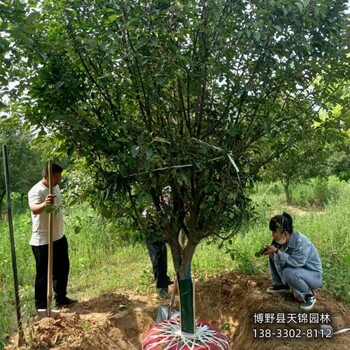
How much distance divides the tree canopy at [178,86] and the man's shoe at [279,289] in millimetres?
1650

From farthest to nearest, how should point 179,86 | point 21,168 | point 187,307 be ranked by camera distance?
point 21,168 < point 187,307 < point 179,86

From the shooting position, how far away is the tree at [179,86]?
1.90 meters

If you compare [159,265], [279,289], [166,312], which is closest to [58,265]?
[159,265]

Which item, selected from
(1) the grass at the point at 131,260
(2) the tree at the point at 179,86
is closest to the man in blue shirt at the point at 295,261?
(1) the grass at the point at 131,260

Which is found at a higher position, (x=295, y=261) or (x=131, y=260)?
(x=295, y=261)

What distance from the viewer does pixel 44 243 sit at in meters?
3.75

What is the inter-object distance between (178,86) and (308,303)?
2408 mm

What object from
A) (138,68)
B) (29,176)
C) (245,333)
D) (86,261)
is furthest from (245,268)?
(29,176)

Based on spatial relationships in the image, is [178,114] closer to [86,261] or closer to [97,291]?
[97,291]

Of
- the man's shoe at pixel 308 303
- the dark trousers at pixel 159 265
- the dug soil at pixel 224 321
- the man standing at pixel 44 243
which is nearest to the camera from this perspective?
the dug soil at pixel 224 321

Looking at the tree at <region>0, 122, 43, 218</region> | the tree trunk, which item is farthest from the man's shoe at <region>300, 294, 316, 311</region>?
the tree at <region>0, 122, 43, 218</region>

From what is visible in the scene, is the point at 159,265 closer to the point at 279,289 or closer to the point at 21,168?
the point at 279,289

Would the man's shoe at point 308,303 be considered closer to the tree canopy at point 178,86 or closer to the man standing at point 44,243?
the tree canopy at point 178,86

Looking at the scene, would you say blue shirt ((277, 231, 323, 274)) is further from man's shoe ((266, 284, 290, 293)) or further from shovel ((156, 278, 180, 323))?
shovel ((156, 278, 180, 323))
